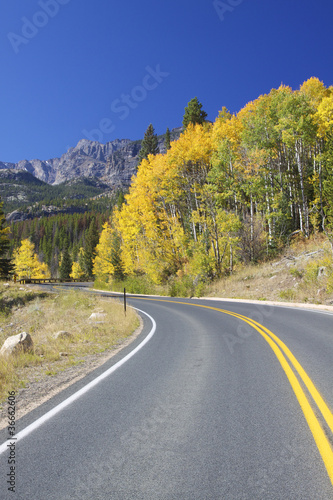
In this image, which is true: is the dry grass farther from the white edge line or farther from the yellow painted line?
the white edge line

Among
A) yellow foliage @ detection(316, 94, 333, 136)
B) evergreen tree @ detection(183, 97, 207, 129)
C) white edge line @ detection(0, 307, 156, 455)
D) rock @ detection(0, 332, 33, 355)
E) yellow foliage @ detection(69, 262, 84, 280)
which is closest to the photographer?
white edge line @ detection(0, 307, 156, 455)

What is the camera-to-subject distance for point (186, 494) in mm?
2240

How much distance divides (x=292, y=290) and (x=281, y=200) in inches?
427

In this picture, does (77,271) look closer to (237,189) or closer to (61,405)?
(237,189)

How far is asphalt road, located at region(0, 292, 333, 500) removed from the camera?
2332 millimetres

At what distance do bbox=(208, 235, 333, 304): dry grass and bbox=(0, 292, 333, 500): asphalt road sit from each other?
421 inches

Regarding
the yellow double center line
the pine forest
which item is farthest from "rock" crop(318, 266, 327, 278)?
the yellow double center line

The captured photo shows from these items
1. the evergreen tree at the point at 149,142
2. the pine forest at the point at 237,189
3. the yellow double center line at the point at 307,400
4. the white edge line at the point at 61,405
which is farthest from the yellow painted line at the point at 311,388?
the evergreen tree at the point at 149,142

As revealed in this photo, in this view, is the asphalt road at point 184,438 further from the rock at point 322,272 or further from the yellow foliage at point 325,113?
the yellow foliage at point 325,113

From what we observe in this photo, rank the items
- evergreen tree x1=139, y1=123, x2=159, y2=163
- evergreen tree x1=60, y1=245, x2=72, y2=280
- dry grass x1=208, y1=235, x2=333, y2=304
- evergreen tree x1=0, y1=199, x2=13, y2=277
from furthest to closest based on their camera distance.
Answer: evergreen tree x1=60, y1=245, x2=72, y2=280 < evergreen tree x1=139, y1=123, x2=159, y2=163 < evergreen tree x1=0, y1=199, x2=13, y2=277 < dry grass x1=208, y1=235, x2=333, y2=304

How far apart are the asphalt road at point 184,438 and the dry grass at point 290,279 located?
1070 centimetres

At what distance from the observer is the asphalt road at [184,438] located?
7.65ft

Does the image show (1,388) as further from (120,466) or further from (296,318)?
(296,318)

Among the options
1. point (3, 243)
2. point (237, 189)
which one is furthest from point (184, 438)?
point (3, 243)
